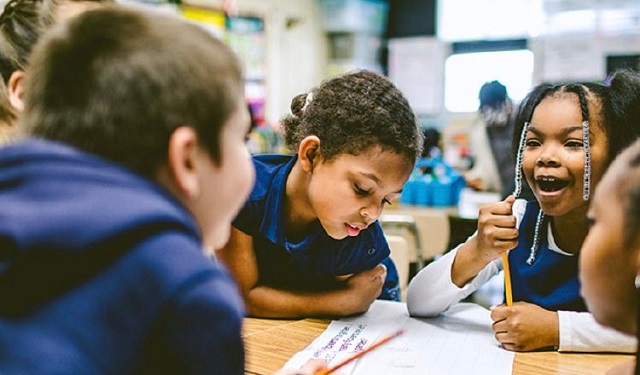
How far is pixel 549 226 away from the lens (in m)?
1.32

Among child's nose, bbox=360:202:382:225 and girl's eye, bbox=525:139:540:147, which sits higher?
girl's eye, bbox=525:139:540:147

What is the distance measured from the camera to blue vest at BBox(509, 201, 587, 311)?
1.23 m

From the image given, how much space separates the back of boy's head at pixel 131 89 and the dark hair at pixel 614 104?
85 centimetres

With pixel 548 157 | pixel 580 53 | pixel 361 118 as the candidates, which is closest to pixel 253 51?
pixel 580 53

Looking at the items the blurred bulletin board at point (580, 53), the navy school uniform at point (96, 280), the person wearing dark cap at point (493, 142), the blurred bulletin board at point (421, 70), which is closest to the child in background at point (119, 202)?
the navy school uniform at point (96, 280)

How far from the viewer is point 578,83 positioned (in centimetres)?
126

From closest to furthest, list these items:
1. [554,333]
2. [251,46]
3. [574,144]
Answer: [554,333], [574,144], [251,46]

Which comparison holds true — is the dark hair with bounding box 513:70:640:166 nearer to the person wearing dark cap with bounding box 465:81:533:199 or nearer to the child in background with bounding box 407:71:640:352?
the child in background with bounding box 407:71:640:352

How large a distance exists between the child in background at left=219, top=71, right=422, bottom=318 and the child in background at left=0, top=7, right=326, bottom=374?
651mm

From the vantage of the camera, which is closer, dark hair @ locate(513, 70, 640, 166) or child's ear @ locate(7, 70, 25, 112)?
child's ear @ locate(7, 70, 25, 112)

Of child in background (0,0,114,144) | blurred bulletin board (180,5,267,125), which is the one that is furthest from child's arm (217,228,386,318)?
blurred bulletin board (180,5,267,125)

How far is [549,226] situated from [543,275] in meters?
0.11

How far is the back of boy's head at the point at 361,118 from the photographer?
4.02 feet

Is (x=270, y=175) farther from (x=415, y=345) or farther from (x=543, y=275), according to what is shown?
(x=543, y=275)
